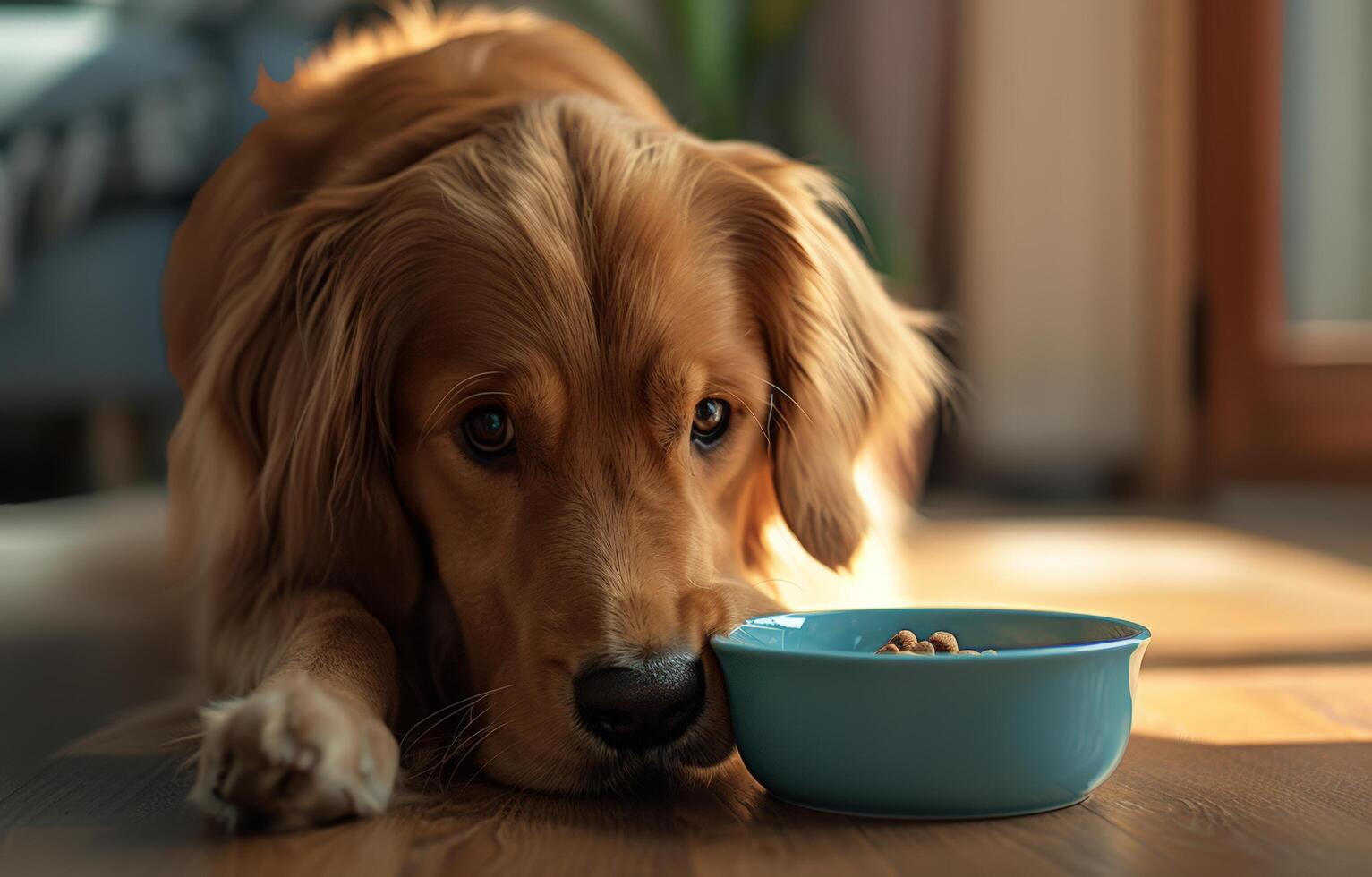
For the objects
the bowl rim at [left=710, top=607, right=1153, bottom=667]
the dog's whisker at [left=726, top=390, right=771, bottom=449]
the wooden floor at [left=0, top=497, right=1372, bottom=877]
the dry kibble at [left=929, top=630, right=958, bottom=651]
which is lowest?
the wooden floor at [left=0, top=497, right=1372, bottom=877]

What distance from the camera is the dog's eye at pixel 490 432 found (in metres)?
1.60

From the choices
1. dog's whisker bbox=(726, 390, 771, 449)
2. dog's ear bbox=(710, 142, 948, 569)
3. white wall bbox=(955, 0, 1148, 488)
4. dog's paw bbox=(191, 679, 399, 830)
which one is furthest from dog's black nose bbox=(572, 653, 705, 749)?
white wall bbox=(955, 0, 1148, 488)

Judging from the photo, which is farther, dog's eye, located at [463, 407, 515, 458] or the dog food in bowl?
dog's eye, located at [463, 407, 515, 458]

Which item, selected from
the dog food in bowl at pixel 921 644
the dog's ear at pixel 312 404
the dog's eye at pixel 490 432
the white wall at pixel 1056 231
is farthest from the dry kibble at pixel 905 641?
the white wall at pixel 1056 231

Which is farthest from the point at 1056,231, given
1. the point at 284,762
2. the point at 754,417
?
the point at 284,762

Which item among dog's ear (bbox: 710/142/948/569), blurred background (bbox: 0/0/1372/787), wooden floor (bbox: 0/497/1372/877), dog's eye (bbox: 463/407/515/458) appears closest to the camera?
wooden floor (bbox: 0/497/1372/877)

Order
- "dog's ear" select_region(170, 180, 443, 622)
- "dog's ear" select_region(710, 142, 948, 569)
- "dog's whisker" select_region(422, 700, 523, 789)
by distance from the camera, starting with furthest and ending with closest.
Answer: "dog's ear" select_region(710, 142, 948, 569)
"dog's ear" select_region(170, 180, 443, 622)
"dog's whisker" select_region(422, 700, 523, 789)

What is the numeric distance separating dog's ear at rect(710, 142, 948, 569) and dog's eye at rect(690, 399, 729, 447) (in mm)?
141

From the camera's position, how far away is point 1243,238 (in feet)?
16.9

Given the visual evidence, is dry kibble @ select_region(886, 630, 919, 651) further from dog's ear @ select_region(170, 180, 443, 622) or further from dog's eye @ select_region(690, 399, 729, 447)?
dog's ear @ select_region(170, 180, 443, 622)

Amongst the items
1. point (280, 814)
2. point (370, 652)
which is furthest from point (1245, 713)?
point (280, 814)

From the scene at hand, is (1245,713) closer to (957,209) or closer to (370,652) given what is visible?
(370,652)

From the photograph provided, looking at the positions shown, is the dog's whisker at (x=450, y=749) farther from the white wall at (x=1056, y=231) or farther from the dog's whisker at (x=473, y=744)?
the white wall at (x=1056, y=231)

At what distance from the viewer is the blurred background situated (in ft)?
15.4
